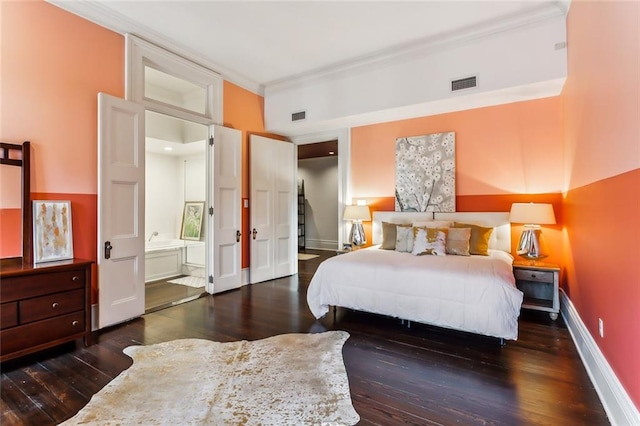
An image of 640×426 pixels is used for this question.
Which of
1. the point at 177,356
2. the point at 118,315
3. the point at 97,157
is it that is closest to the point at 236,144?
the point at 97,157

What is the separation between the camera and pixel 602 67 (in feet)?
7.07

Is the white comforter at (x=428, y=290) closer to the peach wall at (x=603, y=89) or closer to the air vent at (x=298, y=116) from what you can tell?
the peach wall at (x=603, y=89)

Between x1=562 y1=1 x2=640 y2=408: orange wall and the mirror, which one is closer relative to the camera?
x1=562 y1=1 x2=640 y2=408: orange wall

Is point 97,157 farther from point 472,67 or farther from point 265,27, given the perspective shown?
point 472,67

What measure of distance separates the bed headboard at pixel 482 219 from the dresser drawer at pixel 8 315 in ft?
14.2

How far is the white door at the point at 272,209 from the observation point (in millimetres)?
5176

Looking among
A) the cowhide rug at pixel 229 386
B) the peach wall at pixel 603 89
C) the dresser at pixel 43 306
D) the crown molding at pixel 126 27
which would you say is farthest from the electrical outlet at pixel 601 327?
the crown molding at pixel 126 27

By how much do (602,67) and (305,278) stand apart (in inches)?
181

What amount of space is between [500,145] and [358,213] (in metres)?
2.19

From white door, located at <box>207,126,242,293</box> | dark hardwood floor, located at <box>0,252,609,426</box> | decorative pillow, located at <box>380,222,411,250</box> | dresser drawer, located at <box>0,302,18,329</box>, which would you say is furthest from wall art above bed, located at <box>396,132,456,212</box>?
dresser drawer, located at <box>0,302,18,329</box>

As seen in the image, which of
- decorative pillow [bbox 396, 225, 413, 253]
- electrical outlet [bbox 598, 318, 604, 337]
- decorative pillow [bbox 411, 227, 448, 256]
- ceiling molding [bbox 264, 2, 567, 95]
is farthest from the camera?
decorative pillow [bbox 396, 225, 413, 253]

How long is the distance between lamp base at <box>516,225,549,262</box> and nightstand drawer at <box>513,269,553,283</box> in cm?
28

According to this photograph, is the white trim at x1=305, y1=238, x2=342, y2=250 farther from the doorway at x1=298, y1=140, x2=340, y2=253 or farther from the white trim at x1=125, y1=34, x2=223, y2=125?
the white trim at x1=125, y1=34, x2=223, y2=125

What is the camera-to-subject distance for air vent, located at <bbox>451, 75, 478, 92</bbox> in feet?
12.4
